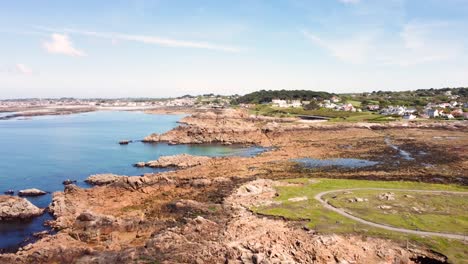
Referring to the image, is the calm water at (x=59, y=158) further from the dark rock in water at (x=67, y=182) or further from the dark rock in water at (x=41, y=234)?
the dark rock in water at (x=41, y=234)

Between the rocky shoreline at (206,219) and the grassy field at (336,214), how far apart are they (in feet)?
3.30

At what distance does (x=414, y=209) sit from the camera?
96.3 ft

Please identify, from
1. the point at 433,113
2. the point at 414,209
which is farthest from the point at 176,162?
the point at 433,113

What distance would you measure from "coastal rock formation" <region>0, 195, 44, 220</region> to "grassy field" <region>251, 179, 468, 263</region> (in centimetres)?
2064

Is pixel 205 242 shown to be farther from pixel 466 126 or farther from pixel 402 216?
pixel 466 126

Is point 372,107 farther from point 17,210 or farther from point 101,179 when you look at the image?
point 17,210

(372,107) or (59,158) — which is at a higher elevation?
(372,107)

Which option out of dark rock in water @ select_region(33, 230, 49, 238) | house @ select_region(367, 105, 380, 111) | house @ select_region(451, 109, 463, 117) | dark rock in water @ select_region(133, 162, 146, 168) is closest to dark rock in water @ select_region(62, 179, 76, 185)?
dark rock in water @ select_region(133, 162, 146, 168)

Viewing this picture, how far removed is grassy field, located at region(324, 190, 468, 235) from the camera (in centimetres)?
2614

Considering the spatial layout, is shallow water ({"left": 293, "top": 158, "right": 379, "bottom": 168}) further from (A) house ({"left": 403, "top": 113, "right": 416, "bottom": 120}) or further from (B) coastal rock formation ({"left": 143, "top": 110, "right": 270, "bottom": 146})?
(A) house ({"left": 403, "top": 113, "right": 416, "bottom": 120})

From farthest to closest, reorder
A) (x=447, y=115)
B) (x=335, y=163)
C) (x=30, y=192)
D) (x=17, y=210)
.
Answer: (x=447, y=115)
(x=335, y=163)
(x=30, y=192)
(x=17, y=210)

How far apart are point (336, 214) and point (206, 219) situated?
10.2 m

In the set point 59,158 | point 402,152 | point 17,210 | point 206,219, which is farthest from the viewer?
point 59,158

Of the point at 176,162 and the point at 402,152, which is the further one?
the point at 402,152
